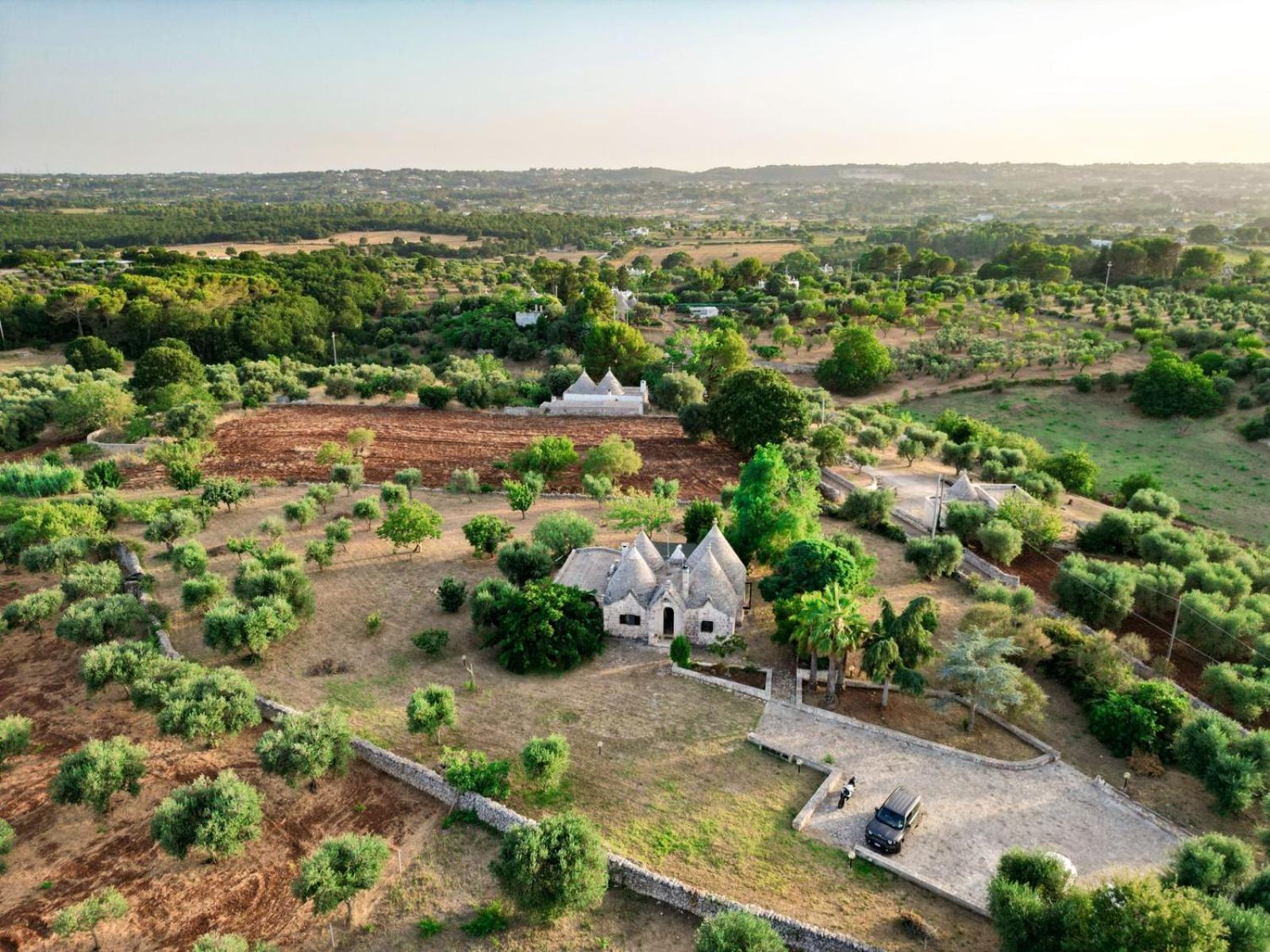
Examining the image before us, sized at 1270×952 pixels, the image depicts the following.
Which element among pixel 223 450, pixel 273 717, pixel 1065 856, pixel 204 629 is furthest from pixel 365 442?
pixel 1065 856

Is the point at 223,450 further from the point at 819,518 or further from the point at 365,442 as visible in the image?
the point at 819,518

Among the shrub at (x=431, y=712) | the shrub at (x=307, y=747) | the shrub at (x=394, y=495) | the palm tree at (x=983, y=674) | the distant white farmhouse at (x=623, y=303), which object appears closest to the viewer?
the shrub at (x=307, y=747)

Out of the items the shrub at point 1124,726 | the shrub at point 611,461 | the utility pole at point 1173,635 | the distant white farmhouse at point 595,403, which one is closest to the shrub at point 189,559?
the shrub at point 611,461

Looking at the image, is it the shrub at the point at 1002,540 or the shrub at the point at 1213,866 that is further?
the shrub at the point at 1002,540

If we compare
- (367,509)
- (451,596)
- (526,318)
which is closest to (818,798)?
(451,596)

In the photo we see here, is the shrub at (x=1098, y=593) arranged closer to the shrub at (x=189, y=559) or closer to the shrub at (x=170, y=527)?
the shrub at (x=189, y=559)

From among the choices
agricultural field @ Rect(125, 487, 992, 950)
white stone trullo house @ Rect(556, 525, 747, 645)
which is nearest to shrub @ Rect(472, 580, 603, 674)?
agricultural field @ Rect(125, 487, 992, 950)
